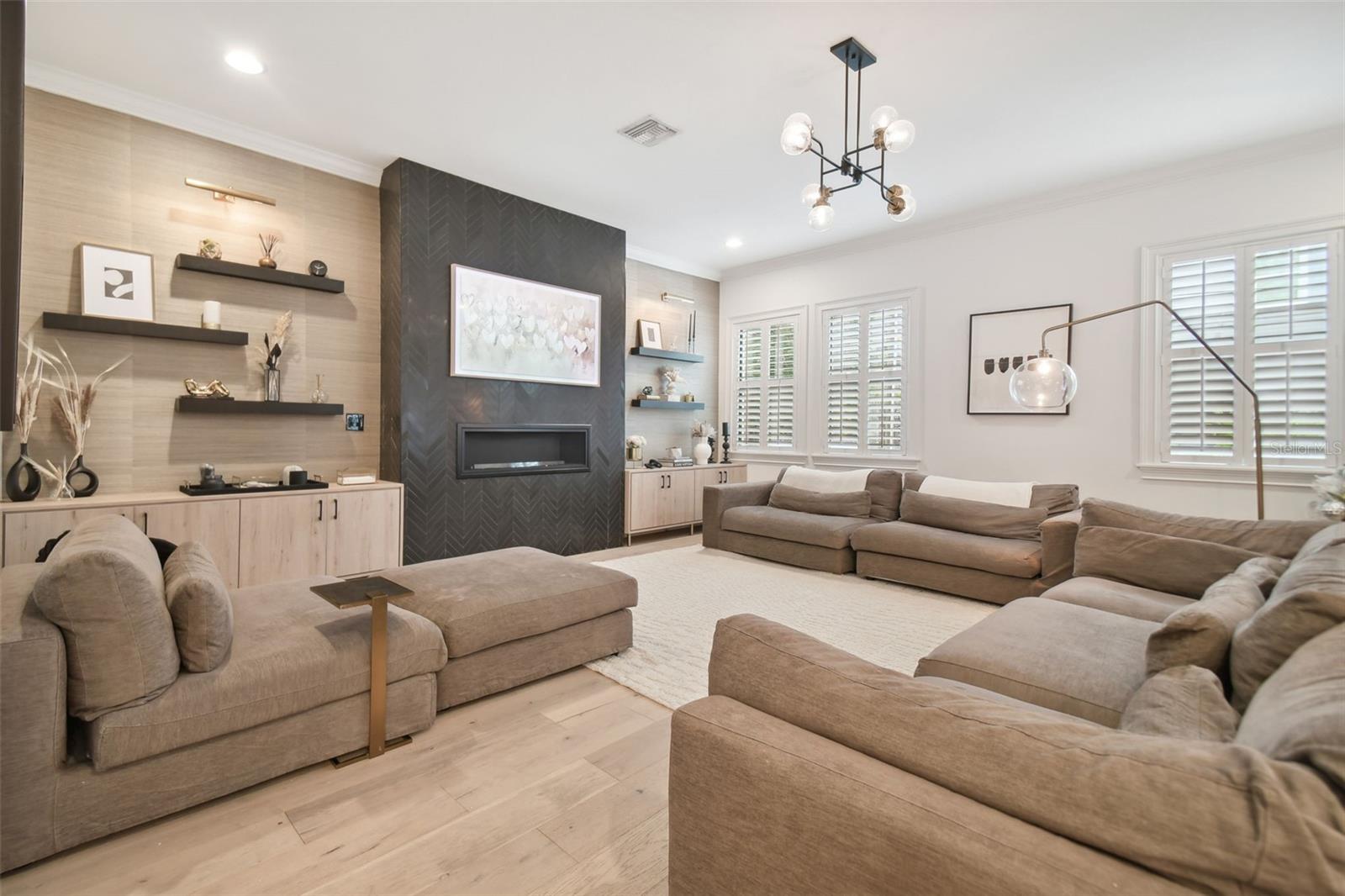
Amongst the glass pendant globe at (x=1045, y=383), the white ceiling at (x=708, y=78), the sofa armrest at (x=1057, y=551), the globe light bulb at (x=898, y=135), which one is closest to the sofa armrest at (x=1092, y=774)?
the glass pendant globe at (x=1045, y=383)

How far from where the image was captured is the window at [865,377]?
19.3 ft

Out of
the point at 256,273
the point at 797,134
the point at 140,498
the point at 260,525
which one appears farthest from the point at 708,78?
the point at 140,498

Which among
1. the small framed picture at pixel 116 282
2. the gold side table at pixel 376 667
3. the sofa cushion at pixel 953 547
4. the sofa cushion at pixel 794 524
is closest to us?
the gold side table at pixel 376 667

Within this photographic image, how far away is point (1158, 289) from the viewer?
14.5 ft

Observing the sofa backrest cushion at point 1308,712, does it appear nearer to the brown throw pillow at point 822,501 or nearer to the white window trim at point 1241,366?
the brown throw pillow at point 822,501

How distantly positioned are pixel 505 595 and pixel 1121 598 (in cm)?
257

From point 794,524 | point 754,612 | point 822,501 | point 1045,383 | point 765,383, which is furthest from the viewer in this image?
point 765,383

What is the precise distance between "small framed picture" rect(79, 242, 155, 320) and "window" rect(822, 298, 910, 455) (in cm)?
558

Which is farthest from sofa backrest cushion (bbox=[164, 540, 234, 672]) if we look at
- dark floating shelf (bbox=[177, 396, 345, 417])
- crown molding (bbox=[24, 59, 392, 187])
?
crown molding (bbox=[24, 59, 392, 187])

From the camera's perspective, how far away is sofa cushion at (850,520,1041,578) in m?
3.79

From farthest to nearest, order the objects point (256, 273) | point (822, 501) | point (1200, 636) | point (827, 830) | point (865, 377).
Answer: point (865, 377), point (822, 501), point (256, 273), point (1200, 636), point (827, 830)

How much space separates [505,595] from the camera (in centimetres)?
253

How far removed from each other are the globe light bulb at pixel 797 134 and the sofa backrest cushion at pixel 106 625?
9.84 feet

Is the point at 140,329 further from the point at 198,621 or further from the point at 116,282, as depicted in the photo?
the point at 198,621
